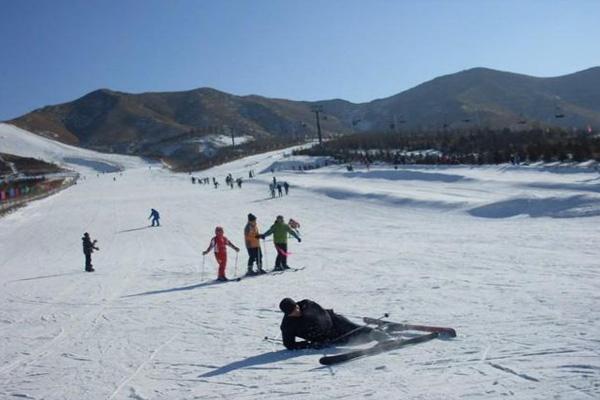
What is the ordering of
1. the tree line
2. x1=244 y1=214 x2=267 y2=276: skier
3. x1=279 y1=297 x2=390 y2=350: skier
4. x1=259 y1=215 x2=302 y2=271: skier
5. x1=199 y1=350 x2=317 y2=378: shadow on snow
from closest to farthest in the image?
x1=199 y1=350 x2=317 y2=378: shadow on snow < x1=279 y1=297 x2=390 y2=350: skier < x1=244 y1=214 x2=267 y2=276: skier < x1=259 y1=215 x2=302 y2=271: skier < the tree line

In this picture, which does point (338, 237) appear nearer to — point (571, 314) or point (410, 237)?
point (410, 237)

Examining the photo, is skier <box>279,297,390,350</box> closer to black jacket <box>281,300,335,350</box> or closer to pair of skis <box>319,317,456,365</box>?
black jacket <box>281,300,335,350</box>

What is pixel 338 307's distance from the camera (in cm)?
984

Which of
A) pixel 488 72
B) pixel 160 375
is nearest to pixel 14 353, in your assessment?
pixel 160 375

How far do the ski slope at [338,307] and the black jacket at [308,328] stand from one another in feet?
0.82

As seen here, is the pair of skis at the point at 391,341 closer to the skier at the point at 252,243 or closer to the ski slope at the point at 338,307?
the ski slope at the point at 338,307

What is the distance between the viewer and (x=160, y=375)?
6918 mm

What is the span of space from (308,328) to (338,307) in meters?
2.48

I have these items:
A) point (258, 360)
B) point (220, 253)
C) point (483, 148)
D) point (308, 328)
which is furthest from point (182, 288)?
point (483, 148)

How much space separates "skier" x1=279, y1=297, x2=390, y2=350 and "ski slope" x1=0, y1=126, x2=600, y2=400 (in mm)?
265

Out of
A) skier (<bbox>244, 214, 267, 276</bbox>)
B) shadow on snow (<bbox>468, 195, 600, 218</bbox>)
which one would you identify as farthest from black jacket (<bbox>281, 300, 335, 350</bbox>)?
shadow on snow (<bbox>468, 195, 600, 218</bbox>)

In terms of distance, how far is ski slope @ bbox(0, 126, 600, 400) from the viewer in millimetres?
6160

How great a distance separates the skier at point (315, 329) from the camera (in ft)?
24.3

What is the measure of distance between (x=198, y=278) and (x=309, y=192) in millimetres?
27390
